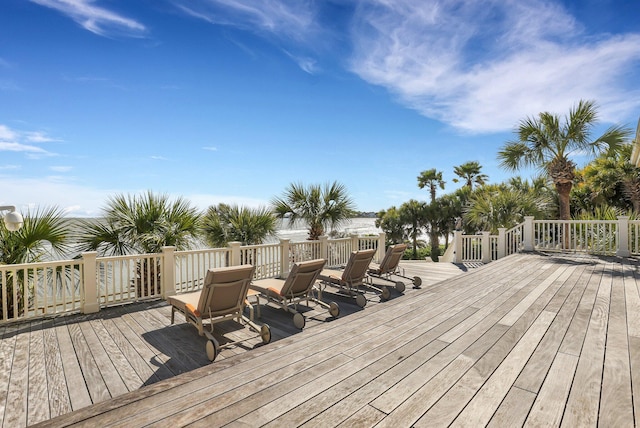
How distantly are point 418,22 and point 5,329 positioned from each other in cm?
1016

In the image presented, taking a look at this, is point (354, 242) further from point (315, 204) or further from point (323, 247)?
point (315, 204)

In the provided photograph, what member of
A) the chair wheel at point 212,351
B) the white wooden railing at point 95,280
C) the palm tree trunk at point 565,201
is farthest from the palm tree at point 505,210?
the chair wheel at point 212,351

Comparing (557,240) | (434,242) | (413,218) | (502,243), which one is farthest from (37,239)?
(434,242)

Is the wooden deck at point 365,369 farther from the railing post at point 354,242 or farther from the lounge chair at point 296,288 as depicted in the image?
the railing post at point 354,242

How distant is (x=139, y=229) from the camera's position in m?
6.47

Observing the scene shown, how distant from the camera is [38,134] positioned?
11062 mm

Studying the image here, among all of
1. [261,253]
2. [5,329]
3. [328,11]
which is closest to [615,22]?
[328,11]

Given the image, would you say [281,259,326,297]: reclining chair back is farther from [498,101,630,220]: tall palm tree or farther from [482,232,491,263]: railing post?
[498,101,630,220]: tall palm tree

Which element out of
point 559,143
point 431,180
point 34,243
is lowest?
point 34,243

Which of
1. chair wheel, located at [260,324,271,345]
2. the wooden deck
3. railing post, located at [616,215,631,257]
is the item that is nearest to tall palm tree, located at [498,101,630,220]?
railing post, located at [616,215,631,257]

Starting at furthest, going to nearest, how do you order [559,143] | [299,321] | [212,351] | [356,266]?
[559,143]
[356,266]
[299,321]
[212,351]

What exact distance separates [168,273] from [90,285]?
4.01 ft

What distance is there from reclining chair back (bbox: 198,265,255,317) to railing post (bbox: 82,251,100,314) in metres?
2.59

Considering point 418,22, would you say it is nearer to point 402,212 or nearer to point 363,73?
point 363,73
